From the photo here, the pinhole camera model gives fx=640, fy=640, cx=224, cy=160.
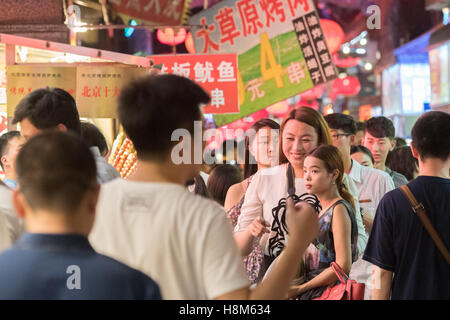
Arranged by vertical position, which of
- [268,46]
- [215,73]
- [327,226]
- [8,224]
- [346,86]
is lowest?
[327,226]

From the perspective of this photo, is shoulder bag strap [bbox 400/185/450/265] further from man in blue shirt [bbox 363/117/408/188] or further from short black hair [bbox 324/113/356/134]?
man in blue shirt [bbox 363/117/408/188]

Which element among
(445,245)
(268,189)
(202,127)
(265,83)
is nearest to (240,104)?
(265,83)

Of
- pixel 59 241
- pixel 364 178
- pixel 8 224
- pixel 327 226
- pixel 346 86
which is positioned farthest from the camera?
pixel 346 86

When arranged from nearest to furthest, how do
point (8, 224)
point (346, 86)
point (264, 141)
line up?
1. point (8, 224)
2. point (264, 141)
3. point (346, 86)

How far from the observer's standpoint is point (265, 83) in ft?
27.1

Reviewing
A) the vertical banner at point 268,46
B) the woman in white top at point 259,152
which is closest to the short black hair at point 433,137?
the woman in white top at point 259,152

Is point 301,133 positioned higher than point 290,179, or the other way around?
point 301,133

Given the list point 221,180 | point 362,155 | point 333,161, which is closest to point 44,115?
point 333,161

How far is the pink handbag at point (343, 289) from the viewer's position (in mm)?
3736

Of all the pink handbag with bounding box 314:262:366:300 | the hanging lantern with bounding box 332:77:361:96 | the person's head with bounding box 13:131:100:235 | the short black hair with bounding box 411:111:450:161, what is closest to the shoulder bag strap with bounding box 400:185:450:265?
the short black hair with bounding box 411:111:450:161

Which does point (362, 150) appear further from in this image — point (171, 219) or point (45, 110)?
point (171, 219)

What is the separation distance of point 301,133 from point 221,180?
1.99m

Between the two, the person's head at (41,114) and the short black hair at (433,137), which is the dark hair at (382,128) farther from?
the person's head at (41,114)

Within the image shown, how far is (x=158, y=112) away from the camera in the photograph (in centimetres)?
213
